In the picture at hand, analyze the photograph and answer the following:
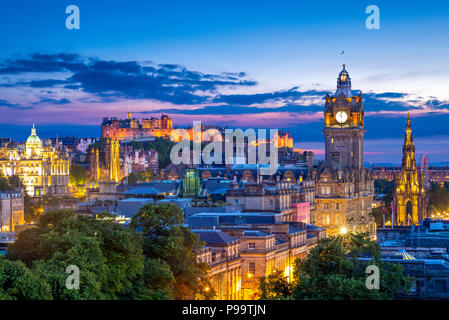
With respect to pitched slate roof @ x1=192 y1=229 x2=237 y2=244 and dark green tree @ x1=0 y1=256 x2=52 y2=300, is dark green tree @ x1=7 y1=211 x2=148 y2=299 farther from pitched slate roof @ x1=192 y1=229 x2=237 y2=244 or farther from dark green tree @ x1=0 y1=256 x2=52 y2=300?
pitched slate roof @ x1=192 y1=229 x2=237 y2=244

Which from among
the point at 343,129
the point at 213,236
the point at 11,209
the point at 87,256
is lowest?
the point at 213,236

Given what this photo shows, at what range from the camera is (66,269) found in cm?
5766

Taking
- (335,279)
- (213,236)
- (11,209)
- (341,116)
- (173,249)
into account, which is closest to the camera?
(335,279)

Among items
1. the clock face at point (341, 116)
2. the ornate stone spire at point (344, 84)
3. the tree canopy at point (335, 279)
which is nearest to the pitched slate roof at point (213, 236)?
the tree canopy at point (335, 279)

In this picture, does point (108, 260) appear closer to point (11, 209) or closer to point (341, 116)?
point (11, 209)

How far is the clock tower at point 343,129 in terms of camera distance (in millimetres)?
176000

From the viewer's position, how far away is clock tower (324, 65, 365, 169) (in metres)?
176

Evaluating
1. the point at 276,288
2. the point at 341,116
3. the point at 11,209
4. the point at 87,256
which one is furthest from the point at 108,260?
the point at 341,116

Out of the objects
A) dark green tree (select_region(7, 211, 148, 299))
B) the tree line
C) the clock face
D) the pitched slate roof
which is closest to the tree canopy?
the tree line

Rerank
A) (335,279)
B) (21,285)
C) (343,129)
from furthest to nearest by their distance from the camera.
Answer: (343,129) → (335,279) → (21,285)

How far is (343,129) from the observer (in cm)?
17638
